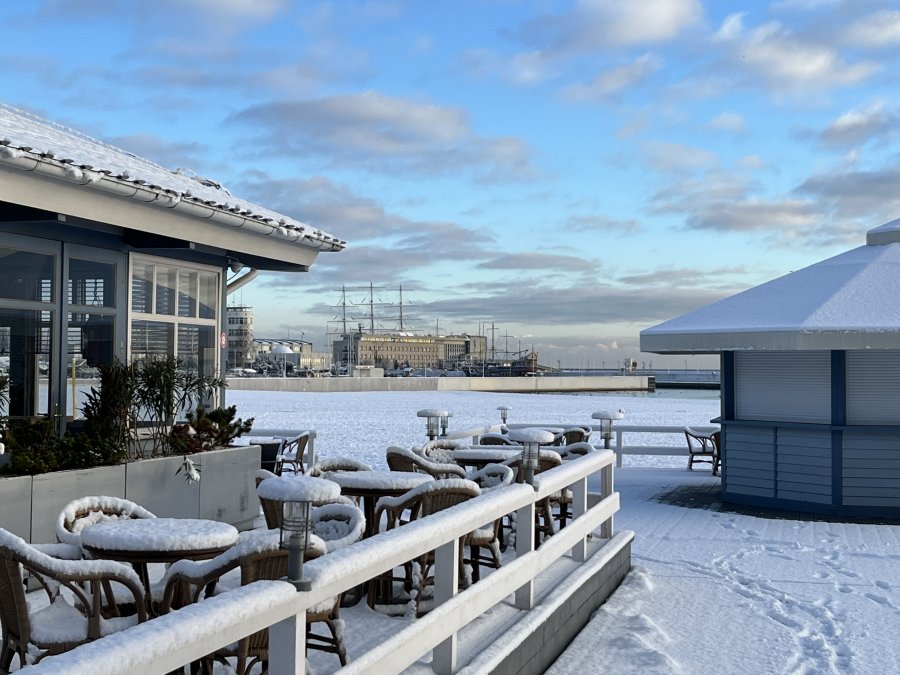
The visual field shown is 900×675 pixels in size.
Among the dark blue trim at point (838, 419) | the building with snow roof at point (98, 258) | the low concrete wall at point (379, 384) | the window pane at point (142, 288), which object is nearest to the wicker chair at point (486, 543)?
the building with snow roof at point (98, 258)

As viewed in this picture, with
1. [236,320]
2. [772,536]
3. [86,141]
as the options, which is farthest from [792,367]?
[236,320]

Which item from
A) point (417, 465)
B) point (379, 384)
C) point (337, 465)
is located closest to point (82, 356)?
point (337, 465)

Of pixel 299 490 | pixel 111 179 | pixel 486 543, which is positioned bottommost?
pixel 486 543

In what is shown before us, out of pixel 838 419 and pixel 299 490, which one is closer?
pixel 299 490

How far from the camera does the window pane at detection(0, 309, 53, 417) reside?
24.1 ft

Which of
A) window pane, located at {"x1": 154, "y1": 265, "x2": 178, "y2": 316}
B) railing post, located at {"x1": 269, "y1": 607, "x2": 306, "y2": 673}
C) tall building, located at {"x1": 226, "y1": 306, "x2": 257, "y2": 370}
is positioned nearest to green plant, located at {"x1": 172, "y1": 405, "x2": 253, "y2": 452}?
window pane, located at {"x1": 154, "y1": 265, "x2": 178, "y2": 316}

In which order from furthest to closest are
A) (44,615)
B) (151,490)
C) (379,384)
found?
(379,384)
(151,490)
(44,615)

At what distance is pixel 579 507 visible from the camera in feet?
23.1

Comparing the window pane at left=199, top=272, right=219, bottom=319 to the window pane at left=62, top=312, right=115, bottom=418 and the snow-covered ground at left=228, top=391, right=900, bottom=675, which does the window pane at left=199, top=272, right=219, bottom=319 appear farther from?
the snow-covered ground at left=228, top=391, right=900, bottom=675

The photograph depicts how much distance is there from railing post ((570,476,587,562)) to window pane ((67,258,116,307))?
14.7 ft

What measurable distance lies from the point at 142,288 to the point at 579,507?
4634 millimetres

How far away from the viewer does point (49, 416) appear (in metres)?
7.73

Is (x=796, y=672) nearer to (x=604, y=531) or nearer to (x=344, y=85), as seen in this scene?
(x=604, y=531)

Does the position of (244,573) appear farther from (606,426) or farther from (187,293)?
(606,426)
